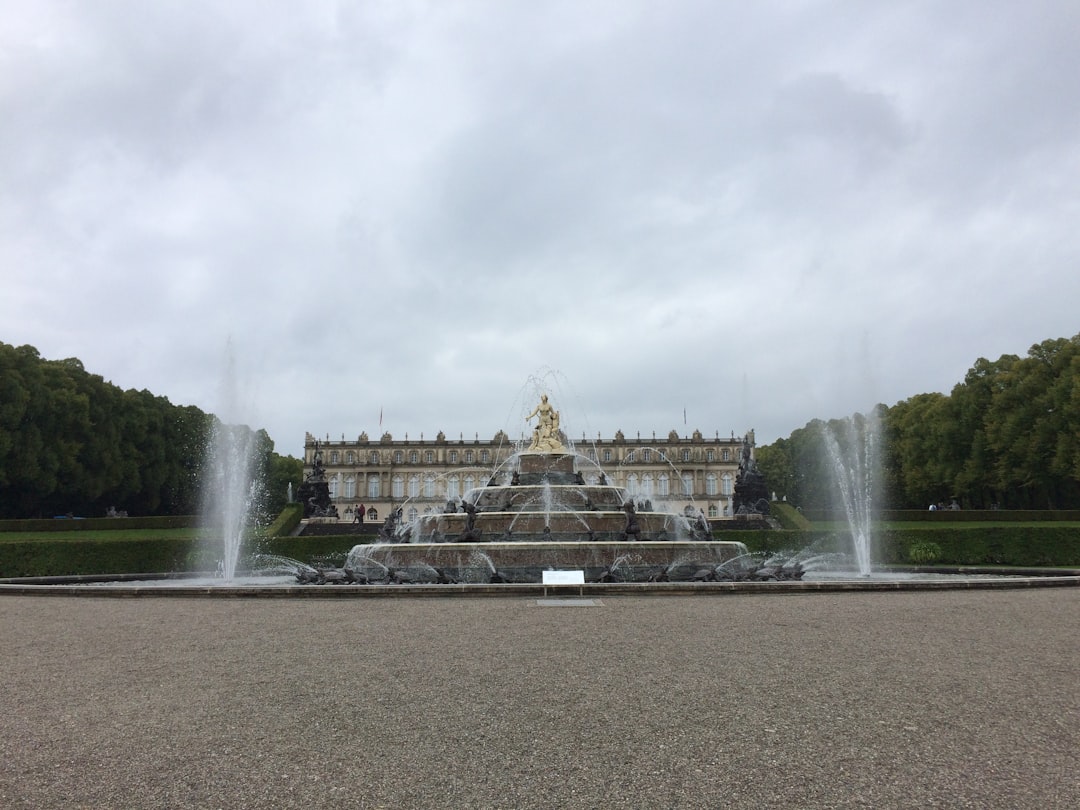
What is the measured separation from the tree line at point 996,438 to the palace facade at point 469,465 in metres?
49.6

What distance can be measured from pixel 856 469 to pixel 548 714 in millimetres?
26047

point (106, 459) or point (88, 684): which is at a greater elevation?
point (106, 459)

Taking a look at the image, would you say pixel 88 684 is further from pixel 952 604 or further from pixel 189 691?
pixel 952 604

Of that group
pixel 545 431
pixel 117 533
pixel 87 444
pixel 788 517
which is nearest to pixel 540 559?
pixel 545 431

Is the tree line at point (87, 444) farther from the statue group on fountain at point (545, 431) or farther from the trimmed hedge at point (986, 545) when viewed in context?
the trimmed hedge at point (986, 545)

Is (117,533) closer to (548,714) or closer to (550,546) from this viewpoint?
(550,546)

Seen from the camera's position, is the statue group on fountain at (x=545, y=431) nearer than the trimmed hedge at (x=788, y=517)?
Yes

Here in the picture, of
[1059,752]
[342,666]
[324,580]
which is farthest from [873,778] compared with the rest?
[324,580]

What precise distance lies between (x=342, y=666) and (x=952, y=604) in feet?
30.0

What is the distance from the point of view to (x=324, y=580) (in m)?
16.9

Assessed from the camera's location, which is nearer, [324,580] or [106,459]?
[324,580]

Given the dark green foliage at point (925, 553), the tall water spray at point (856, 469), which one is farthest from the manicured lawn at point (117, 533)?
the dark green foliage at point (925, 553)

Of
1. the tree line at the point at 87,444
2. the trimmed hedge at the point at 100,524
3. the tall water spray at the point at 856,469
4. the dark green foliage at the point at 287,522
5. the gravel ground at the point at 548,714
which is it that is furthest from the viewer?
the tree line at the point at 87,444

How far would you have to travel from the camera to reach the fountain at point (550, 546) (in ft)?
58.3
